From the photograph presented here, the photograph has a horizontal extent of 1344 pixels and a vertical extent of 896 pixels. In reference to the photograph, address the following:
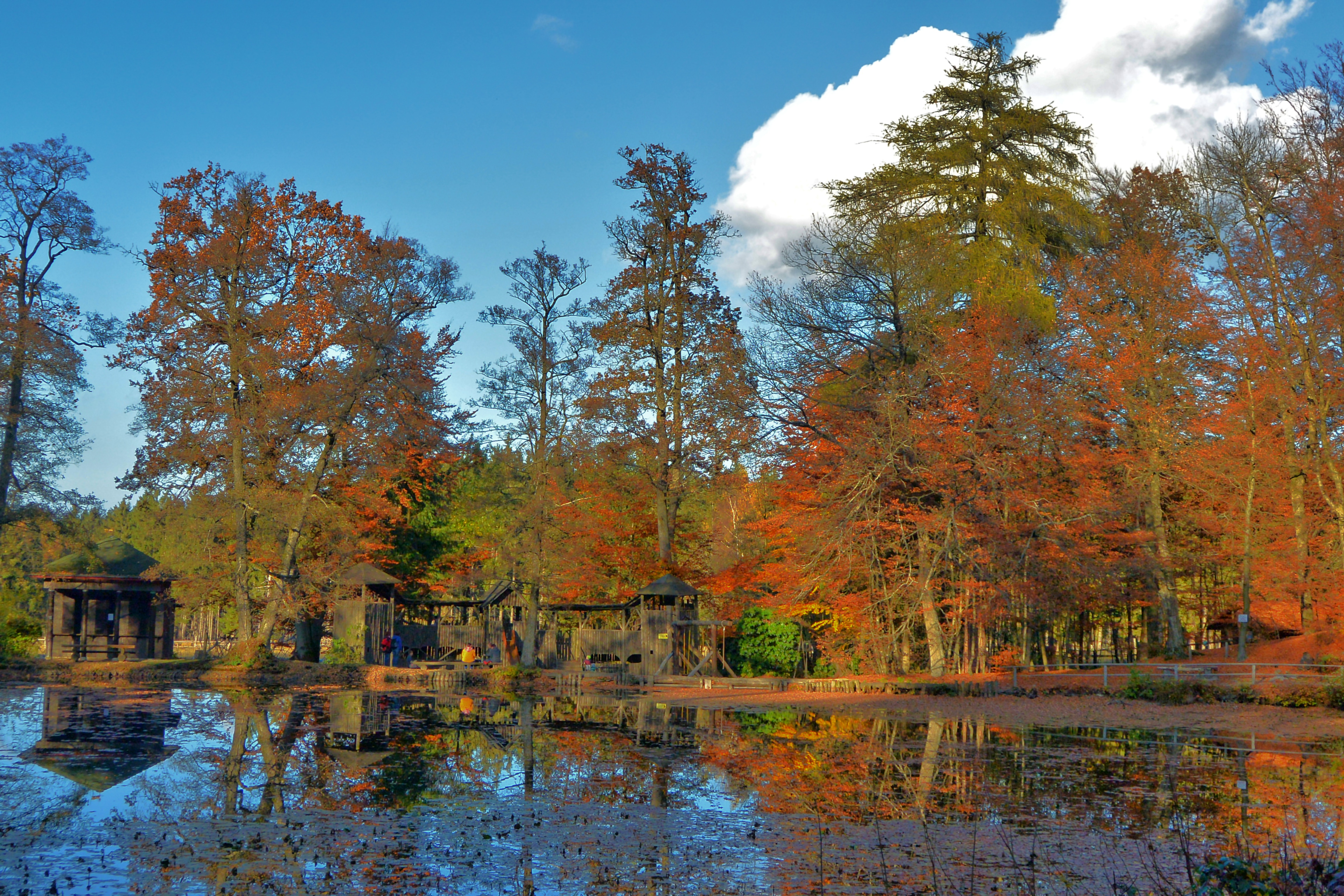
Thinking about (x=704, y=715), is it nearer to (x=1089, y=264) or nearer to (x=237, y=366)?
(x=237, y=366)

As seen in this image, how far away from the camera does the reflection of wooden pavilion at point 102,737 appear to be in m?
12.6

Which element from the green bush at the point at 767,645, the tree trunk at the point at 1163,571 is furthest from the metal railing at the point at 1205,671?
the green bush at the point at 767,645

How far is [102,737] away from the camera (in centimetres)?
1577

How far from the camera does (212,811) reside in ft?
33.0

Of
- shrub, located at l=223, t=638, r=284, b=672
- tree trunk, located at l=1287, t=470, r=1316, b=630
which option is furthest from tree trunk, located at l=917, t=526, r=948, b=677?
shrub, located at l=223, t=638, r=284, b=672

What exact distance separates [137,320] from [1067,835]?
3096 centimetres

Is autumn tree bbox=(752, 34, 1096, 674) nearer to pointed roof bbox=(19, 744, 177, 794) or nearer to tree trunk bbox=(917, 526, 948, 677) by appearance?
tree trunk bbox=(917, 526, 948, 677)

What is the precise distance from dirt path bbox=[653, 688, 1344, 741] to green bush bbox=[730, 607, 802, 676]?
12.3 ft

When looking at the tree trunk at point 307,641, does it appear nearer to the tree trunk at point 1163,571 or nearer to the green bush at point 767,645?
the green bush at point 767,645

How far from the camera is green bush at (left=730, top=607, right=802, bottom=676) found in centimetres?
3120

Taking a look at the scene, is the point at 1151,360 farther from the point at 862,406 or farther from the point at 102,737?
the point at 102,737

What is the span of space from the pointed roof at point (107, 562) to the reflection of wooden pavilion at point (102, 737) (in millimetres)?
10064

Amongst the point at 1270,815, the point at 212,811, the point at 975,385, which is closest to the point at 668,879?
the point at 212,811

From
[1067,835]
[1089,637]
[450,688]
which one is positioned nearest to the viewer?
[1067,835]
